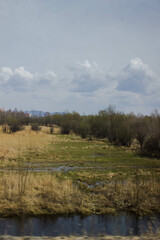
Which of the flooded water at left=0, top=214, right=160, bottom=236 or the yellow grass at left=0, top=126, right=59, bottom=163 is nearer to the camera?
the flooded water at left=0, top=214, right=160, bottom=236

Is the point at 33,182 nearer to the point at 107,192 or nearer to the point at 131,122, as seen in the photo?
the point at 107,192

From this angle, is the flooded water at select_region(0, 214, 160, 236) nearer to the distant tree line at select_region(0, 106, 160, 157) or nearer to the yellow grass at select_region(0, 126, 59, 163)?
the yellow grass at select_region(0, 126, 59, 163)

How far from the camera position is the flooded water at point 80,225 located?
8156 mm

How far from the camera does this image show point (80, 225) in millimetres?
8766

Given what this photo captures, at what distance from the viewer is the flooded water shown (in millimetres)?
8156

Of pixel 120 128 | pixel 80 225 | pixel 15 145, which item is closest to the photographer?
pixel 80 225

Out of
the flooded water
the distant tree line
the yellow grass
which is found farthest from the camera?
the distant tree line

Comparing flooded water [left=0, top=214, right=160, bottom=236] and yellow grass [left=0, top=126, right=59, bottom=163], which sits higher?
yellow grass [left=0, top=126, right=59, bottom=163]

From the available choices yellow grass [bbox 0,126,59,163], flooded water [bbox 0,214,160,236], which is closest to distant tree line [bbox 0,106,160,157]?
yellow grass [bbox 0,126,59,163]

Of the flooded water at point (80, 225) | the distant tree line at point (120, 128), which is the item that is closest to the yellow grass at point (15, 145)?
the flooded water at point (80, 225)

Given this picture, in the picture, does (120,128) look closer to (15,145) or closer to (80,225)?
(15,145)

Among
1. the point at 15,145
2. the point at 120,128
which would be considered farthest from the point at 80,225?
the point at 120,128

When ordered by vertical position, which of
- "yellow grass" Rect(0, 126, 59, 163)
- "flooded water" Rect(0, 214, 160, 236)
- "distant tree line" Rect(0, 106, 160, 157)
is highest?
"distant tree line" Rect(0, 106, 160, 157)

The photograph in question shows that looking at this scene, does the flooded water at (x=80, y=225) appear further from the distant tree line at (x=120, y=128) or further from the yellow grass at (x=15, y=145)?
the distant tree line at (x=120, y=128)
